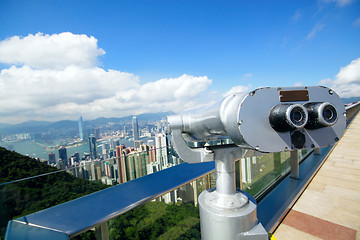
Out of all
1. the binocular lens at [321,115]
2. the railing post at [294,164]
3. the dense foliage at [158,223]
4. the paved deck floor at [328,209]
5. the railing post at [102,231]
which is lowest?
the paved deck floor at [328,209]

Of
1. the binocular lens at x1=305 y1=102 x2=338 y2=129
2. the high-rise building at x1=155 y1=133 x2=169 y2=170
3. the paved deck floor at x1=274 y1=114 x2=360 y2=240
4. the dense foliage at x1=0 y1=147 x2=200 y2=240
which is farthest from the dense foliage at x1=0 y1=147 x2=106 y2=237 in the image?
the paved deck floor at x1=274 y1=114 x2=360 y2=240

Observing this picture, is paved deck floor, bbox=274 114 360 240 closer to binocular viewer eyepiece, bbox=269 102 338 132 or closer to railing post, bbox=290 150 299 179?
railing post, bbox=290 150 299 179

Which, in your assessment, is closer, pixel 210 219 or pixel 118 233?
pixel 210 219

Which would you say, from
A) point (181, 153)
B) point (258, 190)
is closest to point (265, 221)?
point (258, 190)

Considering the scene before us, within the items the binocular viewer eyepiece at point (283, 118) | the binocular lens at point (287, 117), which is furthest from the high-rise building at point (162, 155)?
the binocular lens at point (287, 117)

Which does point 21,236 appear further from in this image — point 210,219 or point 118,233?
point 210,219

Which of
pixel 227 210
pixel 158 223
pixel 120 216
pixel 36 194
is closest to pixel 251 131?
pixel 227 210

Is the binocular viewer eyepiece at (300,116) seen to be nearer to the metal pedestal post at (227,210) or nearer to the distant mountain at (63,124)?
the metal pedestal post at (227,210)
